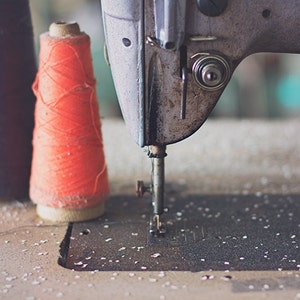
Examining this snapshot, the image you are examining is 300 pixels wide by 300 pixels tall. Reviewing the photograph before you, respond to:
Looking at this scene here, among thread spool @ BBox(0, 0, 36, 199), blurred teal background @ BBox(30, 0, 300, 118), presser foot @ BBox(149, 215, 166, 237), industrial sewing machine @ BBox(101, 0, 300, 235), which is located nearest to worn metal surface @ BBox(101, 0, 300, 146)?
industrial sewing machine @ BBox(101, 0, 300, 235)

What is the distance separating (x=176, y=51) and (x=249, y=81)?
9.34ft

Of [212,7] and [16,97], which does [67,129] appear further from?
[212,7]

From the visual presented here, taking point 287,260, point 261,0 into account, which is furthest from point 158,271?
point 261,0

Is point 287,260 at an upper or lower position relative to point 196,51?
lower

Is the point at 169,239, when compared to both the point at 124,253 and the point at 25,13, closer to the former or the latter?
the point at 124,253

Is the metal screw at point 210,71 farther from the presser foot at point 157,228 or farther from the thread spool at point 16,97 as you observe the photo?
the thread spool at point 16,97

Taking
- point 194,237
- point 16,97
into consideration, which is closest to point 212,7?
point 194,237

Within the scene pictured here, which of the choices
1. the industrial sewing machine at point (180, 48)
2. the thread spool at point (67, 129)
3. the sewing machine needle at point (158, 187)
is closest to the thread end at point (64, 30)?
the thread spool at point (67, 129)

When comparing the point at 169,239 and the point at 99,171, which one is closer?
the point at 169,239

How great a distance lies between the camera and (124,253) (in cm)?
152

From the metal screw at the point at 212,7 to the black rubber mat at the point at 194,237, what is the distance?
0.46 meters

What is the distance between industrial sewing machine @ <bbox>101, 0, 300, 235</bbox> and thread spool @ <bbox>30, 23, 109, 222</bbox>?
0.20 meters

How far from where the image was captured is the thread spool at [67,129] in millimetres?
1665

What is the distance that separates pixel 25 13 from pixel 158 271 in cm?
70
